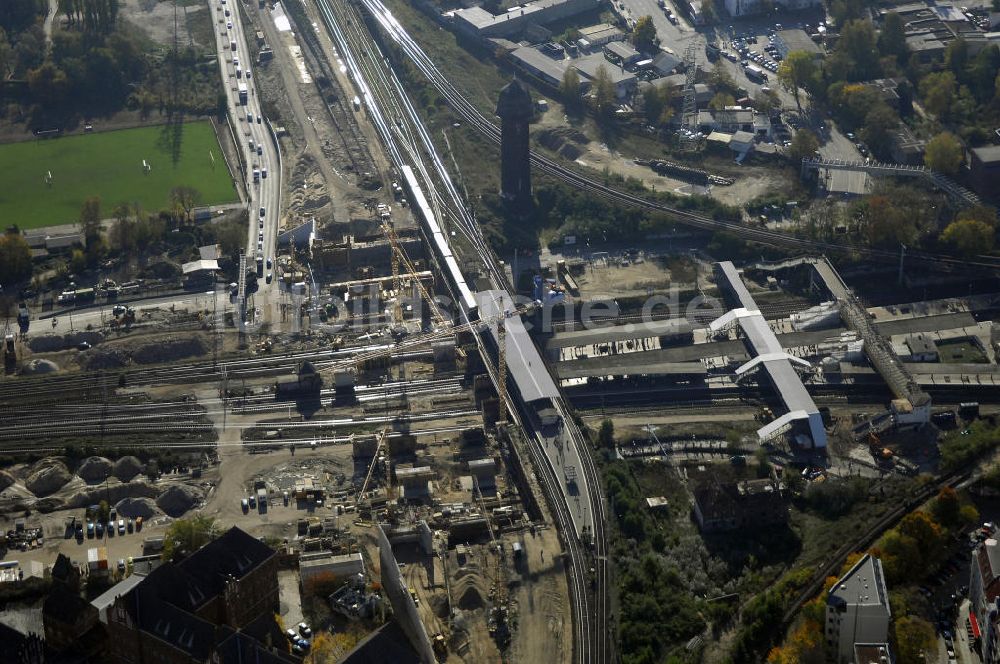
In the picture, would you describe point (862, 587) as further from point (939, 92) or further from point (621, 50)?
point (621, 50)

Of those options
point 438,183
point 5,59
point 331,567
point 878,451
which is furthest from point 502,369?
point 5,59

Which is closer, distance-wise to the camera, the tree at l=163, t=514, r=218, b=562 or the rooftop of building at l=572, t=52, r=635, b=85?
the tree at l=163, t=514, r=218, b=562

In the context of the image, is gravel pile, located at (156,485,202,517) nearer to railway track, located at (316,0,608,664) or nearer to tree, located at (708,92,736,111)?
railway track, located at (316,0,608,664)

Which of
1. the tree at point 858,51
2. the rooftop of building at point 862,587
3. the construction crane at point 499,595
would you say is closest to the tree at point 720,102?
the tree at point 858,51

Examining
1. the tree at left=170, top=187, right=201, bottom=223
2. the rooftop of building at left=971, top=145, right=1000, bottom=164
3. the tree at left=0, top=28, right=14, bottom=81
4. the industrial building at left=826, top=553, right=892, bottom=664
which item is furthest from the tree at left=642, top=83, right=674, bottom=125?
the industrial building at left=826, top=553, right=892, bottom=664

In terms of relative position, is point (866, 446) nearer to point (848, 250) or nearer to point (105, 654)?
point (848, 250)

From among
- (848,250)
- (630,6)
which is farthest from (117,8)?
(848,250)

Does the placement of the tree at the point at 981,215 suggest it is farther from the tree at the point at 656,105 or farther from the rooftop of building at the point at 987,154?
the tree at the point at 656,105
